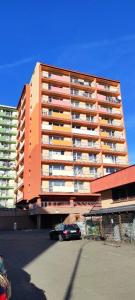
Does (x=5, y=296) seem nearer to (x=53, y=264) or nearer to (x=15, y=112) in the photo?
(x=53, y=264)

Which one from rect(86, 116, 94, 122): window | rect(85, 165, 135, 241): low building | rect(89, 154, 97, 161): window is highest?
rect(86, 116, 94, 122): window

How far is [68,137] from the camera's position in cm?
4972

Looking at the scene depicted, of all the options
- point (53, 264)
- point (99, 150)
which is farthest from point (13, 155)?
point (53, 264)

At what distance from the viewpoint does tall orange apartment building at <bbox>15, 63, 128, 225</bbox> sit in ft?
149

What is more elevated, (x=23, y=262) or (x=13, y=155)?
(x=13, y=155)

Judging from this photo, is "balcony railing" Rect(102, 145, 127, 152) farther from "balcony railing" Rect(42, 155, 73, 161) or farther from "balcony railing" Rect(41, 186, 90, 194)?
"balcony railing" Rect(41, 186, 90, 194)

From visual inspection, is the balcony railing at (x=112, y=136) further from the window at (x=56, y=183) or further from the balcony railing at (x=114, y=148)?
the window at (x=56, y=183)

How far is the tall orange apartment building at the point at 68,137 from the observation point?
4534 centimetres

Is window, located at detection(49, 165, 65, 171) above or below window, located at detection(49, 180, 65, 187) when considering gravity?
above

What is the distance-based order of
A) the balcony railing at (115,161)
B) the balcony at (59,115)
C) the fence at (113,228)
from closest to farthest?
the fence at (113,228) < the balcony at (59,115) < the balcony railing at (115,161)

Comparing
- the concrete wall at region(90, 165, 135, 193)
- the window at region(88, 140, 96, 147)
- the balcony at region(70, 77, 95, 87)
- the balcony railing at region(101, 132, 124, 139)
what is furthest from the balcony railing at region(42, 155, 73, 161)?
the concrete wall at region(90, 165, 135, 193)

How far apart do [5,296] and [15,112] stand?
262 ft

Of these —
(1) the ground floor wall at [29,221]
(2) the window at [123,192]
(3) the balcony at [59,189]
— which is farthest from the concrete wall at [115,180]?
(1) the ground floor wall at [29,221]

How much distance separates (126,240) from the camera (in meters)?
19.4
